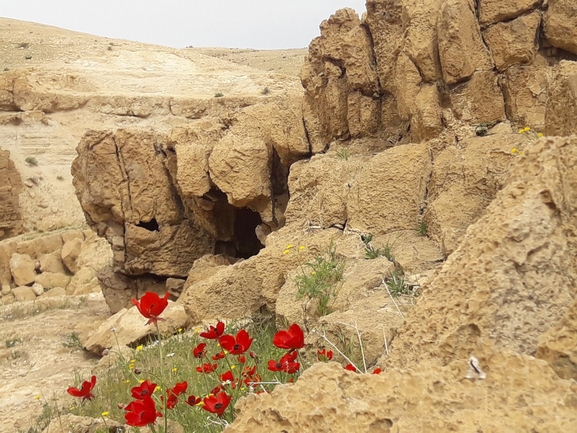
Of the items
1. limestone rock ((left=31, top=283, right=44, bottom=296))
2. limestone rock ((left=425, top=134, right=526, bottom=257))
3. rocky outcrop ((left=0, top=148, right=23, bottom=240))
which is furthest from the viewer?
rocky outcrop ((left=0, top=148, right=23, bottom=240))

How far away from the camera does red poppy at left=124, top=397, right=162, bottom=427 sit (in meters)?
1.87

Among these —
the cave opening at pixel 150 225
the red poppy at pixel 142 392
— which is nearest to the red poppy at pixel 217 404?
the red poppy at pixel 142 392

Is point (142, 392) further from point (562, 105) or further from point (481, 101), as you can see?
point (481, 101)

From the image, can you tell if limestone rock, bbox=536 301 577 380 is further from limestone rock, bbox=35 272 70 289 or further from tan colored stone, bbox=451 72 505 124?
limestone rock, bbox=35 272 70 289

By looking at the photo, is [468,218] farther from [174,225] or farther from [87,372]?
[174,225]

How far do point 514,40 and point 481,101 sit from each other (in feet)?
1.74

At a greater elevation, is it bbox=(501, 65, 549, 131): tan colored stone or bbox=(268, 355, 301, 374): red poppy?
bbox=(501, 65, 549, 131): tan colored stone

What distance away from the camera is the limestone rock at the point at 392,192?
485 cm

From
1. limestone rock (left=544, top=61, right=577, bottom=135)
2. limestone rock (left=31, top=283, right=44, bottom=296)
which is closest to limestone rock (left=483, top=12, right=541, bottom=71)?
limestone rock (left=544, top=61, right=577, bottom=135)

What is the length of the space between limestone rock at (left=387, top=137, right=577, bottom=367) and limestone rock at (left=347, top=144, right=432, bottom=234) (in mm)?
2951

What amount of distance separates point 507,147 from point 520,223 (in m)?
2.95

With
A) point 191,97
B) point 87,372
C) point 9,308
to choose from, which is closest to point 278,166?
point 87,372

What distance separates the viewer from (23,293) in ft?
44.3

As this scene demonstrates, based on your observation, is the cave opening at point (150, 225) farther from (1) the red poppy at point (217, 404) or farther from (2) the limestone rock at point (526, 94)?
(1) the red poppy at point (217, 404)
